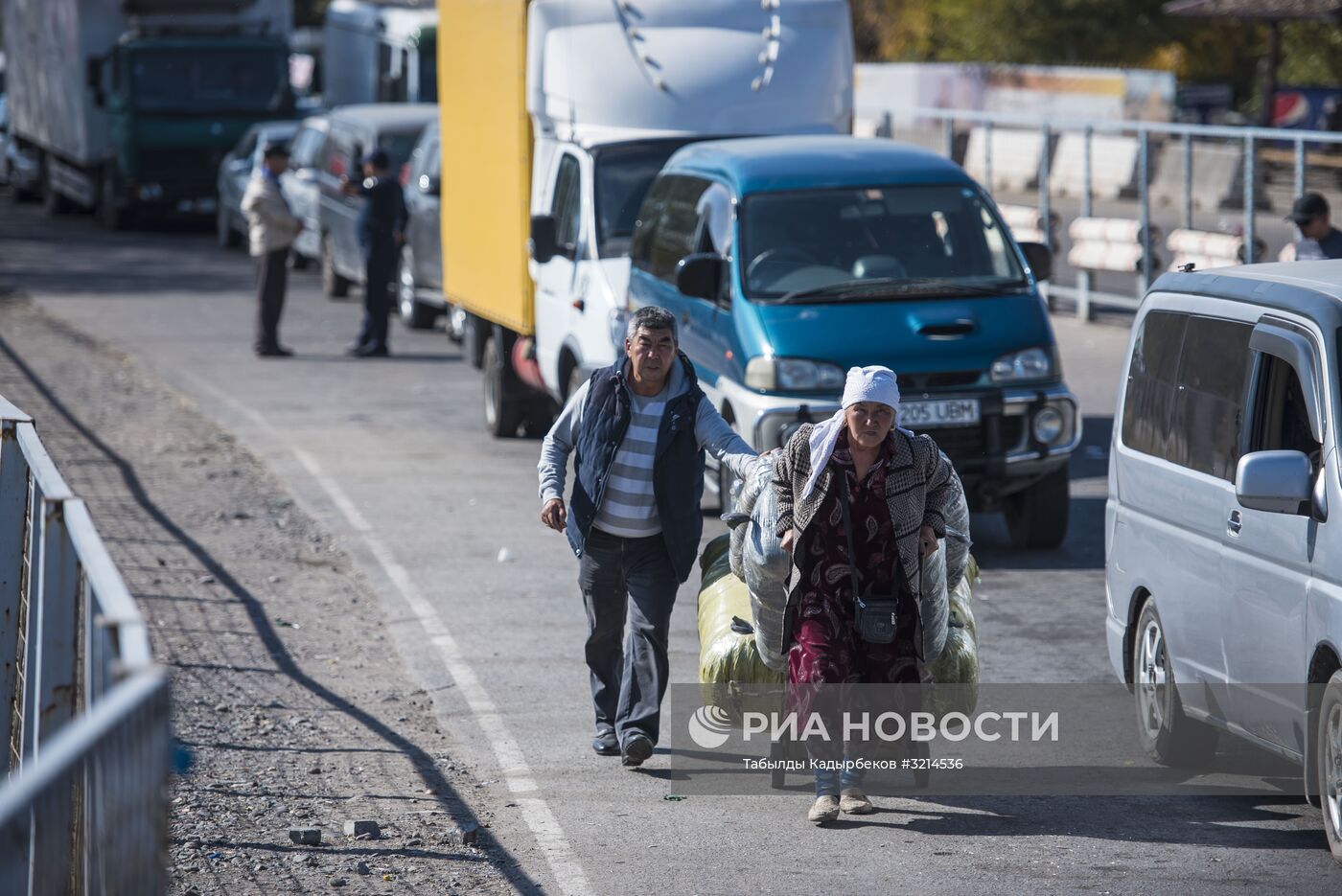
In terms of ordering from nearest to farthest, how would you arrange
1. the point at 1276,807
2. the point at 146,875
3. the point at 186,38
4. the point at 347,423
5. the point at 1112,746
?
the point at 146,875, the point at 1276,807, the point at 1112,746, the point at 347,423, the point at 186,38

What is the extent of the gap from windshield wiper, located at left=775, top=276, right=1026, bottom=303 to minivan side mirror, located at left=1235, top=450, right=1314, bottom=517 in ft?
15.6

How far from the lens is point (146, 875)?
3.38m

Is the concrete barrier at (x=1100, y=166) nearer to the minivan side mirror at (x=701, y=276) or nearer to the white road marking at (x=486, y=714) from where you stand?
the minivan side mirror at (x=701, y=276)

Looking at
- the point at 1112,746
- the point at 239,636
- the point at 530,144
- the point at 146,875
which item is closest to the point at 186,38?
the point at 530,144

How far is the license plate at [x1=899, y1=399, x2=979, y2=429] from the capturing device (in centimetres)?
1010

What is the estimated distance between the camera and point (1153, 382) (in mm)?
7129

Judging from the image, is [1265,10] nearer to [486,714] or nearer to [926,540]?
[486,714]

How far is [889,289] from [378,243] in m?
9.45

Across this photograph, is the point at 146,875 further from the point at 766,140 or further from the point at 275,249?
the point at 275,249

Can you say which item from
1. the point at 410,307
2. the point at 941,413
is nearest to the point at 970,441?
the point at 941,413

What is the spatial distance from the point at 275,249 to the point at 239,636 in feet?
33.5

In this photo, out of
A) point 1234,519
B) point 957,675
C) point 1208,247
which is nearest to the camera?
point 1234,519

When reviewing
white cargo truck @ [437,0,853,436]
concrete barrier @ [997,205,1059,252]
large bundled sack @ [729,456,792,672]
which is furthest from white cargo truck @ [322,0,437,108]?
large bundled sack @ [729,456,792,672]

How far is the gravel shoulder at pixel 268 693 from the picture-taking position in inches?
235
